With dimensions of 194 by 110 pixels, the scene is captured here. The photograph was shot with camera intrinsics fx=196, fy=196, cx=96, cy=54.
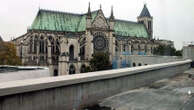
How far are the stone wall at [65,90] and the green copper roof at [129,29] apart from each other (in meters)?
67.7

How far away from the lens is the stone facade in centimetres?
5334

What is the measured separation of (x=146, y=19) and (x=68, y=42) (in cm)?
4726

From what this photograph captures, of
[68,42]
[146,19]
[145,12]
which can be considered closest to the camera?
[68,42]

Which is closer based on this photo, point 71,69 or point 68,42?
point 71,69

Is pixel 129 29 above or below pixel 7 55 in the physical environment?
above

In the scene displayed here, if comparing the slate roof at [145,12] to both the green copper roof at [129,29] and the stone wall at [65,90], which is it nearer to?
the green copper roof at [129,29]

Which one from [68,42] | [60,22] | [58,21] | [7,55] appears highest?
[58,21]

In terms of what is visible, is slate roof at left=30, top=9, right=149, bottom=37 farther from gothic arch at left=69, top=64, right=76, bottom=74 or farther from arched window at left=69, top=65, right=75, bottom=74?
arched window at left=69, top=65, right=75, bottom=74

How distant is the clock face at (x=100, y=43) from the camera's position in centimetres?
6146

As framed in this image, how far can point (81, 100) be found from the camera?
529 cm

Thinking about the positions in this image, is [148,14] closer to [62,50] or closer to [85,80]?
[62,50]

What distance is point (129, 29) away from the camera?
79.9 meters

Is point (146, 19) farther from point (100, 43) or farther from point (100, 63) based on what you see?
point (100, 63)

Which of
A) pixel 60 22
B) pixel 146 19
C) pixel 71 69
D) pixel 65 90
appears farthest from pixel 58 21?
pixel 65 90
